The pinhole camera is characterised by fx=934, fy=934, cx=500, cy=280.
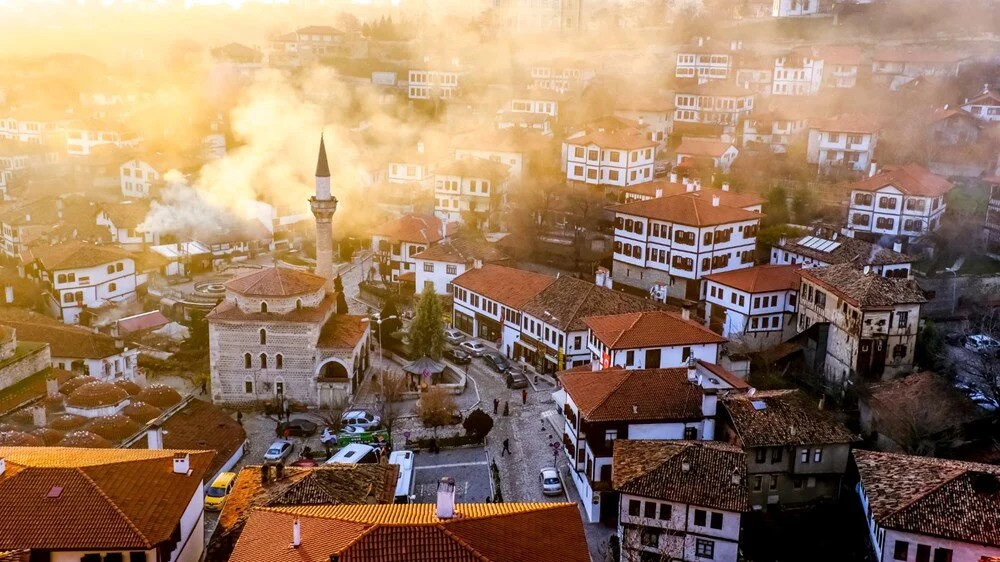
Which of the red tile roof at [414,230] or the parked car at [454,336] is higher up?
the red tile roof at [414,230]

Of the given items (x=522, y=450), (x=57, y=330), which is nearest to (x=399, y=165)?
(x=57, y=330)

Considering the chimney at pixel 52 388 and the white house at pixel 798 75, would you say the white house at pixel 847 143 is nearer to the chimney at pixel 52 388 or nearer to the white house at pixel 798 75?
the white house at pixel 798 75

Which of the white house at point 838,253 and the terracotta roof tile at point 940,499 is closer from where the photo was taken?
the terracotta roof tile at point 940,499

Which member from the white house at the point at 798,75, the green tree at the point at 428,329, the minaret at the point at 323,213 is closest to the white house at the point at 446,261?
the minaret at the point at 323,213

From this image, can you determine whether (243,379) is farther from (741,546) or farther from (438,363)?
(741,546)

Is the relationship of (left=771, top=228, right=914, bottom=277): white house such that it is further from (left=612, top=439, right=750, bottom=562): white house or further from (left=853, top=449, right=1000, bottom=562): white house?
(left=612, top=439, right=750, bottom=562): white house

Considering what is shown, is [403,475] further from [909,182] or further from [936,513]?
[909,182]

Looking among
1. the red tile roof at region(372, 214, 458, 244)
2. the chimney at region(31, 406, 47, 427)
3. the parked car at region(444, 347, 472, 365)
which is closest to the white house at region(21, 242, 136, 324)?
the red tile roof at region(372, 214, 458, 244)

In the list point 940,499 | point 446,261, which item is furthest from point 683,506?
point 446,261
